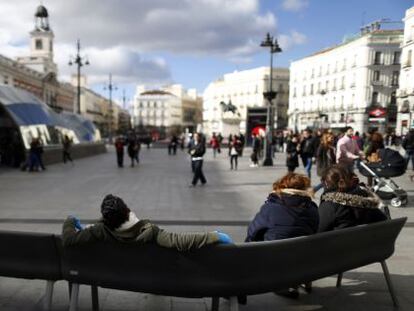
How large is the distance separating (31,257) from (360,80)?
64.8 metres

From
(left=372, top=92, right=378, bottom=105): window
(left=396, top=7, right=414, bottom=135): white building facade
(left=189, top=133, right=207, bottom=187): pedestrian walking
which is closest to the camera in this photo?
(left=189, top=133, right=207, bottom=187): pedestrian walking

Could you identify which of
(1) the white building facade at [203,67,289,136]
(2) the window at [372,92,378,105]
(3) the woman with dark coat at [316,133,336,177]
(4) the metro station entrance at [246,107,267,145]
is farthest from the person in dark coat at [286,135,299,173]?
(1) the white building facade at [203,67,289,136]

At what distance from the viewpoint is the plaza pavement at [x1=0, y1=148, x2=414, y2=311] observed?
388cm

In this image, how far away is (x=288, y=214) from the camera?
348 cm

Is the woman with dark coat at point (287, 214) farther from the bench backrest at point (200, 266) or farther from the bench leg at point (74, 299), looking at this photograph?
the bench leg at point (74, 299)

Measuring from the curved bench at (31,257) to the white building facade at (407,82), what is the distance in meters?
45.5

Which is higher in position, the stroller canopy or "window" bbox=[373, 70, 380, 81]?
"window" bbox=[373, 70, 380, 81]

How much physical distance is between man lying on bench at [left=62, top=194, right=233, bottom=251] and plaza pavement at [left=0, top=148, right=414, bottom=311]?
41.8 inches

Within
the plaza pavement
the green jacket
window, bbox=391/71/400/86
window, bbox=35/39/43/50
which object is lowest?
the plaza pavement

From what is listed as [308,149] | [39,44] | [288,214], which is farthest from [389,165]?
[39,44]

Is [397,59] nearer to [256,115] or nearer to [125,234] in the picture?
[256,115]

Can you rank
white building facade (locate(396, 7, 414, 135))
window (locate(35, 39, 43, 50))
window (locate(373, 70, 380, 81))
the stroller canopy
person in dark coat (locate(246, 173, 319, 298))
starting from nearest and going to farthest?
1. person in dark coat (locate(246, 173, 319, 298))
2. the stroller canopy
3. white building facade (locate(396, 7, 414, 135))
4. window (locate(373, 70, 380, 81))
5. window (locate(35, 39, 43, 50))

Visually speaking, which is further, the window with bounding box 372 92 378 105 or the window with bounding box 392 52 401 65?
the window with bounding box 372 92 378 105

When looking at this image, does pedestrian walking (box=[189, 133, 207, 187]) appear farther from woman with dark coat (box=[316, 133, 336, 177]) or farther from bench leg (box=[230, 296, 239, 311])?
bench leg (box=[230, 296, 239, 311])
